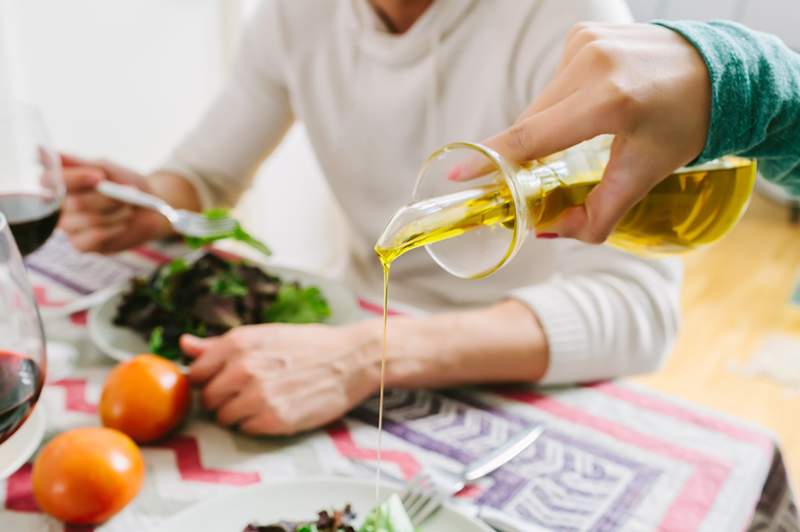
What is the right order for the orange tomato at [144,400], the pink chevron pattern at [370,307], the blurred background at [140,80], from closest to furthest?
the orange tomato at [144,400] → the pink chevron pattern at [370,307] → the blurred background at [140,80]

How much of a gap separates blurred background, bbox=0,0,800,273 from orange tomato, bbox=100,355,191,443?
150cm

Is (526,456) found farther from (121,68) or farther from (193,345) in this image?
(121,68)

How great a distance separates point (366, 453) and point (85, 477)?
0.85ft

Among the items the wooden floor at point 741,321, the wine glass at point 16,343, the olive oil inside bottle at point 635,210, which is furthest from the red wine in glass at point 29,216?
the wooden floor at point 741,321

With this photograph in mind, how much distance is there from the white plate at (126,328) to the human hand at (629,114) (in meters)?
0.48

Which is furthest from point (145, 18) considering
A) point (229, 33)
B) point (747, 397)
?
point (747, 397)

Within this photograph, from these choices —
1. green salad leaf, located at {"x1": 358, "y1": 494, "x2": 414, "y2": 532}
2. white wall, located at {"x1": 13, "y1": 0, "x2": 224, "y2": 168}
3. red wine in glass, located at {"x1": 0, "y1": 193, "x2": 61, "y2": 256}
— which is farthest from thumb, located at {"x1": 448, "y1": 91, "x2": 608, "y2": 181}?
white wall, located at {"x1": 13, "y1": 0, "x2": 224, "y2": 168}

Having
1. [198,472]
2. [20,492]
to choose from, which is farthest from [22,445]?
[198,472]

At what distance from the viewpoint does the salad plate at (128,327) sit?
2.83ft

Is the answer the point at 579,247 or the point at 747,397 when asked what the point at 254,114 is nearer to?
the point at 579,247

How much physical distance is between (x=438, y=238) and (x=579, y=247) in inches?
20.1

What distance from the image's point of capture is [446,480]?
687 millimetres

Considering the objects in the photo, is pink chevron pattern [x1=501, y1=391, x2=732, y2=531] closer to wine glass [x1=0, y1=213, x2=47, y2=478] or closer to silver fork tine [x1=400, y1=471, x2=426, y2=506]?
silver fork tine [x1=400, y1=471, x2=426, y2=506]

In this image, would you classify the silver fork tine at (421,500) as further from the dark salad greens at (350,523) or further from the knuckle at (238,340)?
the knuckle at (238,340)
